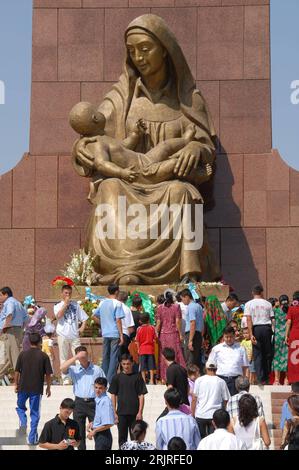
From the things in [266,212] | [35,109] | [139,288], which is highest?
[35,109]

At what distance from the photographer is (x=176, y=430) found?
1033 cm

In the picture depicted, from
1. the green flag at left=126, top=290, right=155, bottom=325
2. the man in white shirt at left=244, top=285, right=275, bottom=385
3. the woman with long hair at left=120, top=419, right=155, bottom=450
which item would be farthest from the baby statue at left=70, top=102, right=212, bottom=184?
the woman with long hair at left=120, top=419, right=155, bottom=450

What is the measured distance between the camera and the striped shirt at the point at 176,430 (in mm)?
10289

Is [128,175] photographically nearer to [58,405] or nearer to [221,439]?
[58,405]

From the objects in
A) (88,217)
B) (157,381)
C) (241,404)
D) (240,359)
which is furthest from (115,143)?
(241,404)

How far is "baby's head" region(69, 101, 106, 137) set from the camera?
20.5m

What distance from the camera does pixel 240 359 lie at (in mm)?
13438

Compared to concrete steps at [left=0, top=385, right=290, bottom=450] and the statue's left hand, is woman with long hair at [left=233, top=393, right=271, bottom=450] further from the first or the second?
the statue's left hand

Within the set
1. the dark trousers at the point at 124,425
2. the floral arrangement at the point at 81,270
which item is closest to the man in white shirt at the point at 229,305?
the floral arrangement at the point at 81,270

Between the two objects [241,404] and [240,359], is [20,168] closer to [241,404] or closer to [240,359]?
[240,359]

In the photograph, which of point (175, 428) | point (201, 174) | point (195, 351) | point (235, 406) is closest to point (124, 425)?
point (235, 406)

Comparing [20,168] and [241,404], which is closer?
[241,404]

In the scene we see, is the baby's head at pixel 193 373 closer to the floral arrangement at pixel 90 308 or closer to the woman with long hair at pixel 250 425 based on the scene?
the woman with long hair at pixel 250 425

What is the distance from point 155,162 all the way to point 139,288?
232cm
